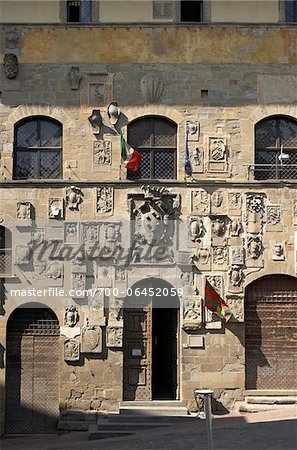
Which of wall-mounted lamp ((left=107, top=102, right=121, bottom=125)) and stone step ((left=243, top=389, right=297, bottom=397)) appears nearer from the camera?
stone step ((left=243, top=389, right=297, bottom=397))

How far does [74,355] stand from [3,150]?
4.68 metres

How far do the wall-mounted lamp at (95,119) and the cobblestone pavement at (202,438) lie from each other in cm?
653

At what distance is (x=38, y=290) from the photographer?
1616 cm

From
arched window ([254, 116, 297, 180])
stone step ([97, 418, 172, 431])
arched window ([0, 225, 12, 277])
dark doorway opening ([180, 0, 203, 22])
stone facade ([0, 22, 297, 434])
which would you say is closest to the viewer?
stone step ([97, 418, 172, 431])

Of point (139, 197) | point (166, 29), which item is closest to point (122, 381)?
point (139, 197)

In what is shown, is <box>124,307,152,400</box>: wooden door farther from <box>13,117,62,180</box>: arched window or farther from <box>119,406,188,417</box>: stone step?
<box>13,117,62,180</box>: arched window

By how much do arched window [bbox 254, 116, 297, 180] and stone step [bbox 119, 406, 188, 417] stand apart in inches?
205

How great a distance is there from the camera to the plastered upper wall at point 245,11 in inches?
651

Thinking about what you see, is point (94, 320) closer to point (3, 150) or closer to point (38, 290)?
point (38, 290)

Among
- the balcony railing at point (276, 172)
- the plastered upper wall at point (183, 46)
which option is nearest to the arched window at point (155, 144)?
the plastered upper wall at point (183, 46)

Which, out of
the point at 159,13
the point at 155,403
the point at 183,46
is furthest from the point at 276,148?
the point at 155,403

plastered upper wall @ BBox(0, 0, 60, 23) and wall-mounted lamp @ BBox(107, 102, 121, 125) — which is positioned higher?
plastered upper wall @ BBox(0, 0, 60, 23)

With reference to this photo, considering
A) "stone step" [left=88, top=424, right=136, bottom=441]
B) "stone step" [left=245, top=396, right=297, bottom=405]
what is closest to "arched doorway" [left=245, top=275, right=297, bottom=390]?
"stone step" [left=245, top=396, right=297, bottom=405]

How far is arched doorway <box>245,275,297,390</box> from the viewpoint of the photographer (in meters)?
16.0
